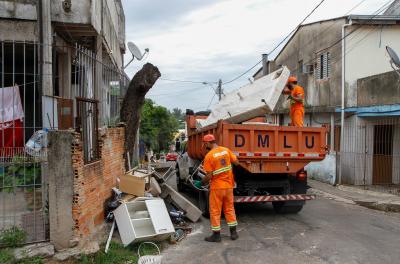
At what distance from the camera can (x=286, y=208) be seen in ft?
29.1

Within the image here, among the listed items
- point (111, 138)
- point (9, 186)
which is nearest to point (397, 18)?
point (111, 138)

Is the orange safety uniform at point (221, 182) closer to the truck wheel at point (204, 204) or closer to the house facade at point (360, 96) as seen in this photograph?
the truck wheel at point (204, 204)

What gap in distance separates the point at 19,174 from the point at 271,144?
447 cm

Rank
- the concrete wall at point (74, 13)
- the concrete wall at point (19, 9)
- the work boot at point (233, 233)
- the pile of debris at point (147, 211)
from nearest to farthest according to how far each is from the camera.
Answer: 1. the pile of debris at point (147, 211)
2. the work boot at point (233, 233)
3. the concrete wall at point (19, 9)
4. the concrete wall at point (74, 13)

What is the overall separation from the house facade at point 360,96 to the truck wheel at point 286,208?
5769mm

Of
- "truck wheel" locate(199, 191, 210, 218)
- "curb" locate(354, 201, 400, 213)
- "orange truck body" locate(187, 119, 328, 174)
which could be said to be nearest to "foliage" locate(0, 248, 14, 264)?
"orange truck body" locate(187, 119, 328, 174)

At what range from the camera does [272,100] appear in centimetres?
812

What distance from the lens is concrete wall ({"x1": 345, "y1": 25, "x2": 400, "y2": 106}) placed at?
1536 centimetres

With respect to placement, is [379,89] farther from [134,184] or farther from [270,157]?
[134,184]

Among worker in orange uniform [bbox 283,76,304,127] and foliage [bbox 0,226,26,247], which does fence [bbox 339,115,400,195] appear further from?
foliage [bbox 0,226,26,247]

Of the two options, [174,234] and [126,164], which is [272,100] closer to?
[174,234]

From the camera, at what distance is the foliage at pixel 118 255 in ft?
18.2

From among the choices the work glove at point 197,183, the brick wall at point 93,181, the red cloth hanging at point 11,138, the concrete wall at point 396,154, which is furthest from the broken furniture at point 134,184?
the concrete wall at point 396,154

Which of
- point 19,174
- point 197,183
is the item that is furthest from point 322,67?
point 19,174
